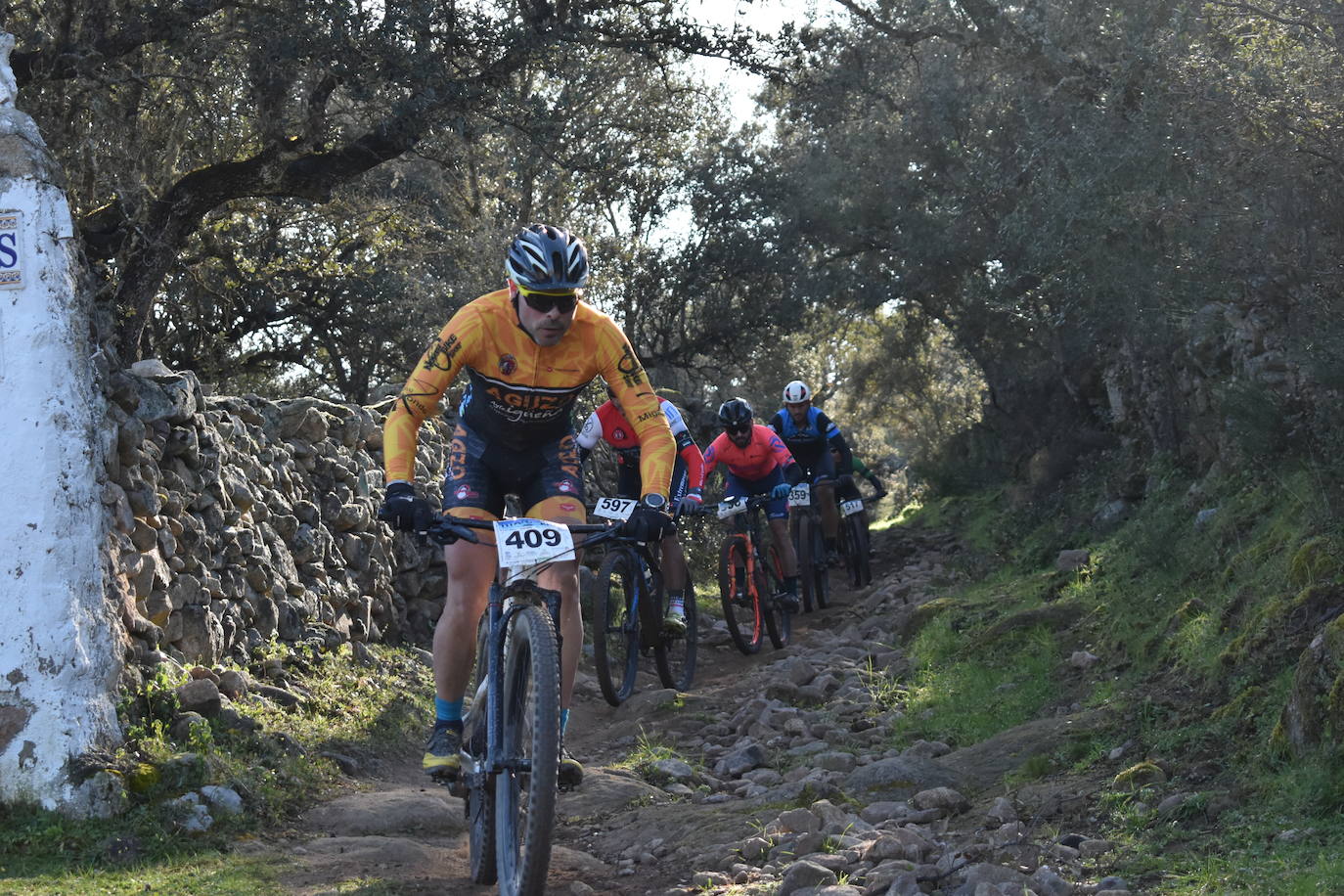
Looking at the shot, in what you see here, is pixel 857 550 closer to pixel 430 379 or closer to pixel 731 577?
pixel 731 577

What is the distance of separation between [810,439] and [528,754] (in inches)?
364

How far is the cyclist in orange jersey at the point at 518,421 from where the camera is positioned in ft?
17.0

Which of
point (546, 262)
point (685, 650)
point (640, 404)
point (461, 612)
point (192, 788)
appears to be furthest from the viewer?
point (685, 650)

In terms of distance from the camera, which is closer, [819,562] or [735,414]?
[735,414]

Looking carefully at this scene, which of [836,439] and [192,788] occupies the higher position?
[836,439]

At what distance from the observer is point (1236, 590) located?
24.5 feet

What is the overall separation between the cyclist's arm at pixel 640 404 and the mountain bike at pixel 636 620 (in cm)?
336

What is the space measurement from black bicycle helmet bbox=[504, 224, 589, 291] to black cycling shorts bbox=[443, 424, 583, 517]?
0.77 meters

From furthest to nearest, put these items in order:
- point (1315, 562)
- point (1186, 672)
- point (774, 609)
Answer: point (774, 609)
point (1186, 672)
point (1315, 562)

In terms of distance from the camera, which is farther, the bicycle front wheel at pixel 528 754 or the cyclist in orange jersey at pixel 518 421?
the cyclist in orange jersey at pixel 518 421

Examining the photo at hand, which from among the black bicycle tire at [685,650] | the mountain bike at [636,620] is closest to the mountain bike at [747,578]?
the black bicycle tire at [685,650]

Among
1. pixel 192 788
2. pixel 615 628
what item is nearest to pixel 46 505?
pixel 192 788

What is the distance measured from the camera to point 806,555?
13289 millimetres

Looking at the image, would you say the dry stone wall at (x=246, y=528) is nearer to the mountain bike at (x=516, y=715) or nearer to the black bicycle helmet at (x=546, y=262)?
the mountain bike at (x=516, y=715)
